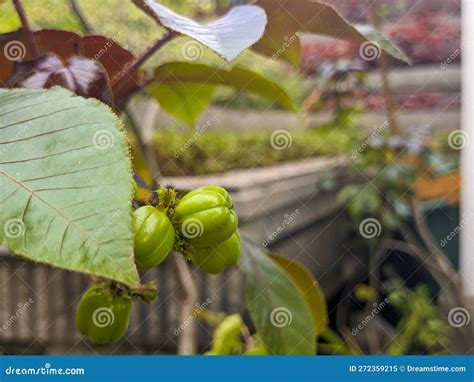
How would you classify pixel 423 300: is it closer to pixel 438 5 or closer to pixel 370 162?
pixel 370 162

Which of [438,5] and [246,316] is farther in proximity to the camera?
[438,5]

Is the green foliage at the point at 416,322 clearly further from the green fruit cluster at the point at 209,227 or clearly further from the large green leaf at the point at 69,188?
the large green leaf at the point at 69,188

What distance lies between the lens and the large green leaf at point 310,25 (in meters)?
0.47

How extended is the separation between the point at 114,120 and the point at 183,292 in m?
0.42

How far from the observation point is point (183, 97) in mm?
655

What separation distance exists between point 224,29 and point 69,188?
0.18 metres

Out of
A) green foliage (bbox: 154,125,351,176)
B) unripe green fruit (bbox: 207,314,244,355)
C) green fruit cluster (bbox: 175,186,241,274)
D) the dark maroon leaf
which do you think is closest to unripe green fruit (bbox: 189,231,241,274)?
green fruit cluster (bbox: 175,186,241,274)

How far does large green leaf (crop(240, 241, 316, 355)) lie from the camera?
23.4 inches

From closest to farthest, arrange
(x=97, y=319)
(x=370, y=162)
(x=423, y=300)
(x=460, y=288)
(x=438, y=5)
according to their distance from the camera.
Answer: (x=97, y=319)
(x=460, y=288)
(x=370, y=162)
(x=423, y=300)
(x=438, y=5)

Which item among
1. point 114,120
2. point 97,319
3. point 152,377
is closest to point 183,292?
point 152,377

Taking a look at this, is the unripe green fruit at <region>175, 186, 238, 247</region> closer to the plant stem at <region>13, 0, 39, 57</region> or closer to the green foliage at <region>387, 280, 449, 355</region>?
the plant stem at <region>13, 0, 39, 57</region>

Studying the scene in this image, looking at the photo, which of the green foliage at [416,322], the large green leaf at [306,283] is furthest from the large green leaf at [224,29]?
the green foliage at [416,322]

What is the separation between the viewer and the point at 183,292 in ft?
2.35

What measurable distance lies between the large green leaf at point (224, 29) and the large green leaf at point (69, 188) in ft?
0.29
